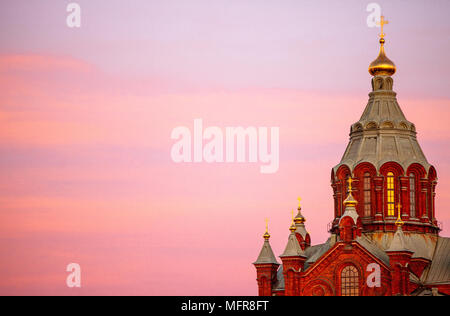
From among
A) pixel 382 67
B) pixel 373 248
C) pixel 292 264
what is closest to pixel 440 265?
pixel 373 248

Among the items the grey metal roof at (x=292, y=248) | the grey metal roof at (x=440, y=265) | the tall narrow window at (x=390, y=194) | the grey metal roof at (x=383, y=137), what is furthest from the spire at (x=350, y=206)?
the grey metal roof at (x=440, y=265)

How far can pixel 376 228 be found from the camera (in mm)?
109750

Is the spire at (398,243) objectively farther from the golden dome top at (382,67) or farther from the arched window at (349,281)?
the golden dome top at (382,67)

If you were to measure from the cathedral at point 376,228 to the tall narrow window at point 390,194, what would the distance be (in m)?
0.07

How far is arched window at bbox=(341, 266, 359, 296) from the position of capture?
105444mm

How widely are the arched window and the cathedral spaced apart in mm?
70

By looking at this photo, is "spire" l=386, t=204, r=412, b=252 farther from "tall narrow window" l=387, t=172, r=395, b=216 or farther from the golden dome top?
the golden dome top

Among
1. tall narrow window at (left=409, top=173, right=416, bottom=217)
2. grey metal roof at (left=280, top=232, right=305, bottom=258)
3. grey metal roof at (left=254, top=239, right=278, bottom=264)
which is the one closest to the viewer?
grey metal roof at (left=280, top=232, right=305, bottom=258)

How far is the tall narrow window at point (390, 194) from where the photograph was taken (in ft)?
361

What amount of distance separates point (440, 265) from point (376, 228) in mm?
5489

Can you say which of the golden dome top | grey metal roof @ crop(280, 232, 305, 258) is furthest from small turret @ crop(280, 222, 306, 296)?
the golden dome top

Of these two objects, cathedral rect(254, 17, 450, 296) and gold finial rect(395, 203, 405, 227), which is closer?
cathedral rect(254, 17, 450, 296)

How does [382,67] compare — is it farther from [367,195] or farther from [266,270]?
[266,270]
